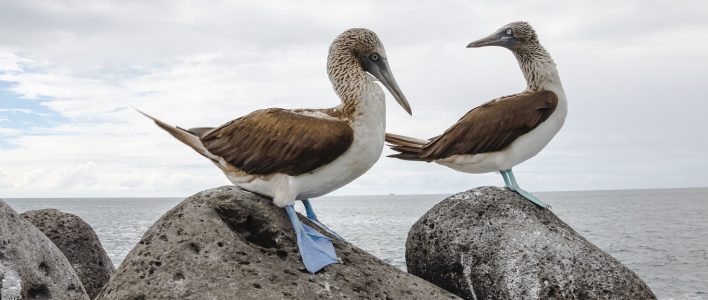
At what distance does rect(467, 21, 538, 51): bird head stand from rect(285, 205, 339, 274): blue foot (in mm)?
3294

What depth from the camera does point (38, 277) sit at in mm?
6836

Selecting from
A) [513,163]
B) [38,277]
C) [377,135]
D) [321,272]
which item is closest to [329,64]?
[377,135]

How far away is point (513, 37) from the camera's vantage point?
24.4 feet

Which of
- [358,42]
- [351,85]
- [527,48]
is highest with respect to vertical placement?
[527,48]

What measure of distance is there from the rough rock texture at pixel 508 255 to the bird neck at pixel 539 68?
46.7 inches

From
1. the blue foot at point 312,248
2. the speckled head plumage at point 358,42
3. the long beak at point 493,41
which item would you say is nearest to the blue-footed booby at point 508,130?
the long beak at point 493,41

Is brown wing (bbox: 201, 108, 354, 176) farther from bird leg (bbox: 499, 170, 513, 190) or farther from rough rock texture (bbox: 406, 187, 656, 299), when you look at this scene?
bird leg (bbox: 499, 170, 513, 190)

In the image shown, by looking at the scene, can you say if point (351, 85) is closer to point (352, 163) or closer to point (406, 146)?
point (352, 163)

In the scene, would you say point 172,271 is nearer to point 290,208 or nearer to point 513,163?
point 290,208

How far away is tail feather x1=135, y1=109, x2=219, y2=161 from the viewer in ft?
18.0

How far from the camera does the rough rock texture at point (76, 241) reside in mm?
9883

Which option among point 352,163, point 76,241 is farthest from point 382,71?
point 76,241

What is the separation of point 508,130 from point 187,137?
319 centimetres

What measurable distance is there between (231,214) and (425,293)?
1.64 m
